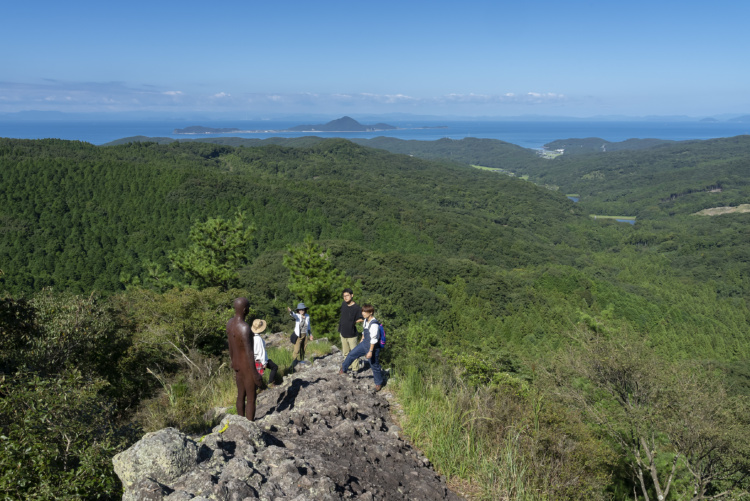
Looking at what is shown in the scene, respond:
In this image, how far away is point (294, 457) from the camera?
4.39m

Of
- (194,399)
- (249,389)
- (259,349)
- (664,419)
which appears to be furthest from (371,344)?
(664,419)

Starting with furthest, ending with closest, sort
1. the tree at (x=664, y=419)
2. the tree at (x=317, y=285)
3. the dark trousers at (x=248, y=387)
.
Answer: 1. the tree at (x=317, y=285)
2. the tree at (x=664, y=419)
3. the dark trousers at (x=248, y=387)

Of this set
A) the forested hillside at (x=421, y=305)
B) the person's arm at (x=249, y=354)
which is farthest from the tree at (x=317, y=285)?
the person's arm at (x=249, y=354)

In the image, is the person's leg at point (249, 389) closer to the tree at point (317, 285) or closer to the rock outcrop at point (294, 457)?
the rock outcrop at point (294, 457)

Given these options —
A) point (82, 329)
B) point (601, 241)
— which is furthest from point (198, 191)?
point (601, 241)

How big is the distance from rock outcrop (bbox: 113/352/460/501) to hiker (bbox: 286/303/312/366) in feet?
4.30

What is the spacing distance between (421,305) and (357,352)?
1790 inches

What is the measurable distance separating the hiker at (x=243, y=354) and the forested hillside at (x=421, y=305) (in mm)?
897

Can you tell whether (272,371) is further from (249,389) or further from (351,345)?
(351,345)

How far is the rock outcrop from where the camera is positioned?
3453mm

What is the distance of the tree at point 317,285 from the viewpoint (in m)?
19.2

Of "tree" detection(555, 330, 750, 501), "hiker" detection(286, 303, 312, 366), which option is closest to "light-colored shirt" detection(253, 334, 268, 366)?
"hiker" detection(286, 303, 312, 366)

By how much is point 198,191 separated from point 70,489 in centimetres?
9148

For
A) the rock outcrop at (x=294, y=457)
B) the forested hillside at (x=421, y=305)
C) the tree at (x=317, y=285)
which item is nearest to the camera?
the rock outcrop at (x=294, y=457)
